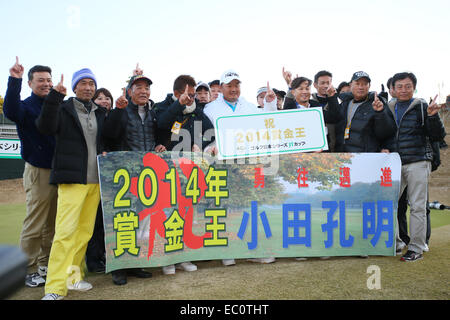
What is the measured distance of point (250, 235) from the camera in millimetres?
3588

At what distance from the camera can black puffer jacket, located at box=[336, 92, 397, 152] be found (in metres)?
3.89

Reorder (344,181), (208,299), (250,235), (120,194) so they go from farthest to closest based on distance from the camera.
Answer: (344,181) < (250,235) < (120,194) < (208,299)

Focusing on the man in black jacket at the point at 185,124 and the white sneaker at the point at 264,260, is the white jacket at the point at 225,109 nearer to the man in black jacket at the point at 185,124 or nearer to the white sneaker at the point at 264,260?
the man in black jacket at the point at 185,124

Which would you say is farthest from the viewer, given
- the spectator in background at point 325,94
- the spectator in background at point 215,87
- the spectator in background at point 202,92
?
the spectator in background at point 215,87

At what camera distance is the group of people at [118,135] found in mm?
2926

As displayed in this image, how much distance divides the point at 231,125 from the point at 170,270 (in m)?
1.61

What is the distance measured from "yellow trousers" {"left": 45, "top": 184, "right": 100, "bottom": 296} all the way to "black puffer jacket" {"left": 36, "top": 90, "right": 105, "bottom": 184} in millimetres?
110

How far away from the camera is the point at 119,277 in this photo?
3.13 m

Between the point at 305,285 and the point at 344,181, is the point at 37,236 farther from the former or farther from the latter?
the point at 344,181

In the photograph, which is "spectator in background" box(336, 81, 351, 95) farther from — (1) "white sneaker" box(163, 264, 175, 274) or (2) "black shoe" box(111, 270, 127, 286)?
(2) "black shoe" box(111, 270, 127, 286)

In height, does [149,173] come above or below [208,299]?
above

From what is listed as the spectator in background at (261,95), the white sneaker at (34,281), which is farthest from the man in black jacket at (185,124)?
the spectator in background at (261,95)

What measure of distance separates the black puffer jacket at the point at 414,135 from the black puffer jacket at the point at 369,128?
12 cm

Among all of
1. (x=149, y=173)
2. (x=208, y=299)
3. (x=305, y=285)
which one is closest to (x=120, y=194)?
(x=149, y=173)
